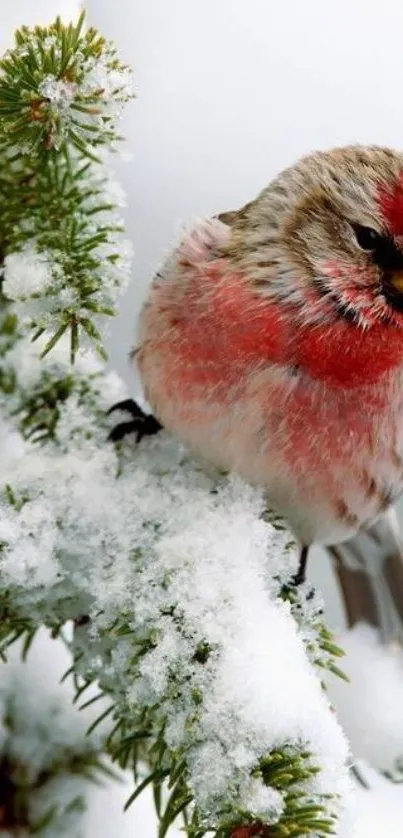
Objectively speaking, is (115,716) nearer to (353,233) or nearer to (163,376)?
(163,376)

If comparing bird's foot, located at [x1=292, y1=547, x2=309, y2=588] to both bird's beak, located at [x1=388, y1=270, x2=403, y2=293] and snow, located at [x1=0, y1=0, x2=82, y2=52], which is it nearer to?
bird's beak, located at [x1=388, y1=270, x2=403, y2=293]

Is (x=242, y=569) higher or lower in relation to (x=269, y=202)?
lower

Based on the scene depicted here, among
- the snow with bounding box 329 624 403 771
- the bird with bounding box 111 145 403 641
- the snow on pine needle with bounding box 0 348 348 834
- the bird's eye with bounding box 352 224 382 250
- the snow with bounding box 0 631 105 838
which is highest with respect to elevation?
the bird's eye with bounding box 352 224 382 250

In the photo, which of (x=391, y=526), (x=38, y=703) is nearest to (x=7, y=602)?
(x=38, y=703)

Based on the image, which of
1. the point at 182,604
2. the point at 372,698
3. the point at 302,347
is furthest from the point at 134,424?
the point at 372,698

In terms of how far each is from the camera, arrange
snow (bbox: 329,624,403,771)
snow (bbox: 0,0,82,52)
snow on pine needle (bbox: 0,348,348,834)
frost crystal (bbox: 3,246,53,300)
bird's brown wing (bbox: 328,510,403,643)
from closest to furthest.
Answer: snow on pine needle (bbox: 0,348,348,834) → frost crystal (bbox: 3,246,53,300) → snow (bbox: 0,0,82,52) → snow (bbox: 329,624,403,771) → bird's brown wing (bbox: 328,510,403,643)

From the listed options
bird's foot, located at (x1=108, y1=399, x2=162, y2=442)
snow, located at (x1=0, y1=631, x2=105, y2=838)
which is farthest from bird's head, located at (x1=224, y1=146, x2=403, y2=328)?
snow, located at (x1=0, y1=631, x2=105, y2=838)

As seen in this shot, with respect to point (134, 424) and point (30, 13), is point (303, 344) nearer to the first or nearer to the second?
point (134, 424)
